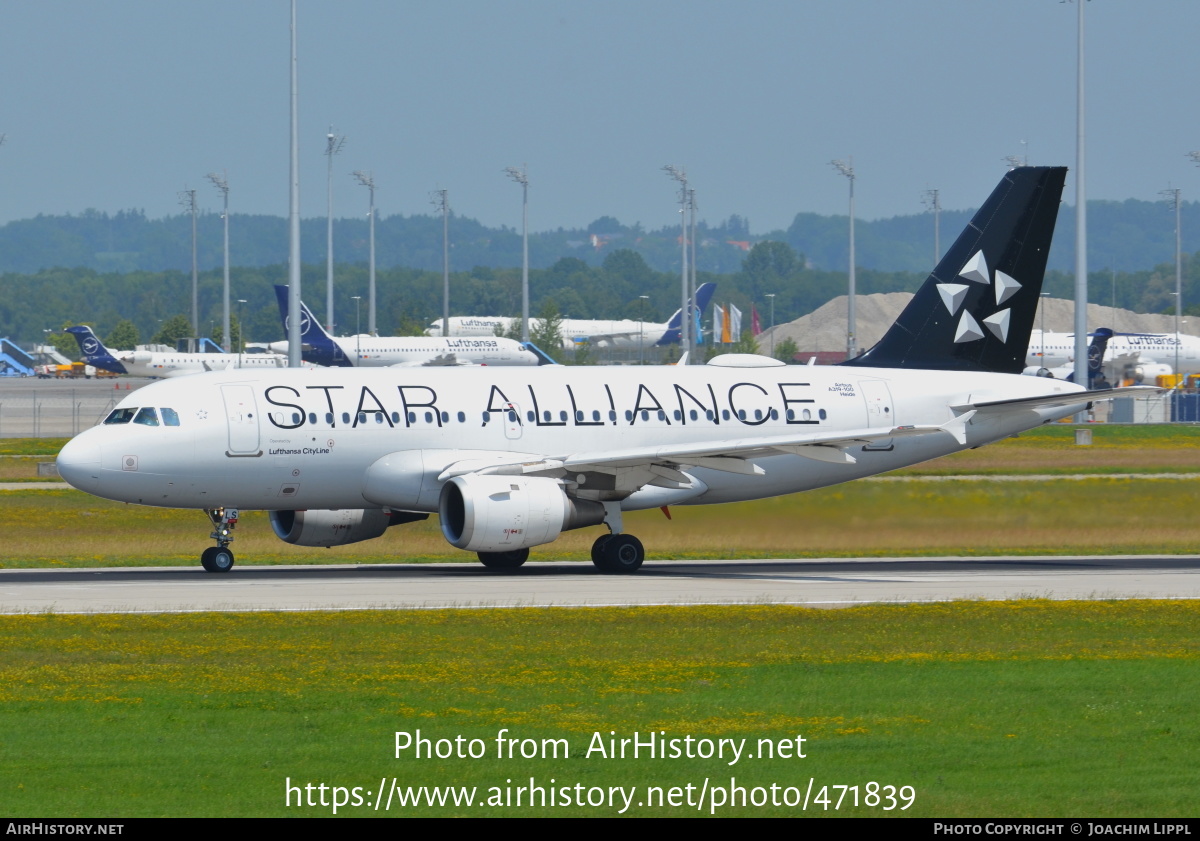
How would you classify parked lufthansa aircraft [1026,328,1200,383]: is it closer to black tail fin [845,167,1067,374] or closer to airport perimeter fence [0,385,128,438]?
airport perimeter fence [0,385,128,438]

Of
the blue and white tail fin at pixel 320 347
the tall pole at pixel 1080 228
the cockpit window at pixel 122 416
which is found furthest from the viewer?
the blue and white tail fin at pixel 320 347

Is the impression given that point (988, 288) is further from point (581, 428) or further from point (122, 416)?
point (122, 416)

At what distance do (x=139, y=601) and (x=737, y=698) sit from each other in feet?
46.2

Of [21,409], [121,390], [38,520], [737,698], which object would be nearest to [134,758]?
[737,698]

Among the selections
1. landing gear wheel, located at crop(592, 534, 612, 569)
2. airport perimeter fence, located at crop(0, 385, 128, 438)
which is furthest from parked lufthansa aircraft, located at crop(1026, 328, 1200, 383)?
landing gear wheel, located at crop(592, 534, 612, 569)

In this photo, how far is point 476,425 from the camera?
37656 millimetres

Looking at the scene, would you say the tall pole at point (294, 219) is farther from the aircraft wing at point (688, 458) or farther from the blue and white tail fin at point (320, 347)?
the blue and white tail fin at point (320, 347)

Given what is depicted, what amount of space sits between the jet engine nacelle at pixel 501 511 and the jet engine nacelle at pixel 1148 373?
381 ft

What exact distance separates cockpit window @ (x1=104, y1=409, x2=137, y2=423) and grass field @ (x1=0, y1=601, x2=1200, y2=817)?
333 inches

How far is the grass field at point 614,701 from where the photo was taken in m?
15.8

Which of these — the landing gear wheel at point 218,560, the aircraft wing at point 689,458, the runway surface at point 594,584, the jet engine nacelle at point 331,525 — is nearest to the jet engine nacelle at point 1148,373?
the runway surface at point 594,584

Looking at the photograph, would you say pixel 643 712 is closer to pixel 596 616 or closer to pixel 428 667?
pixel 428 667

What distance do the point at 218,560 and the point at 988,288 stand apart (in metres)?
19.0

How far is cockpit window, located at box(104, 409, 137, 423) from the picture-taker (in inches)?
1419
